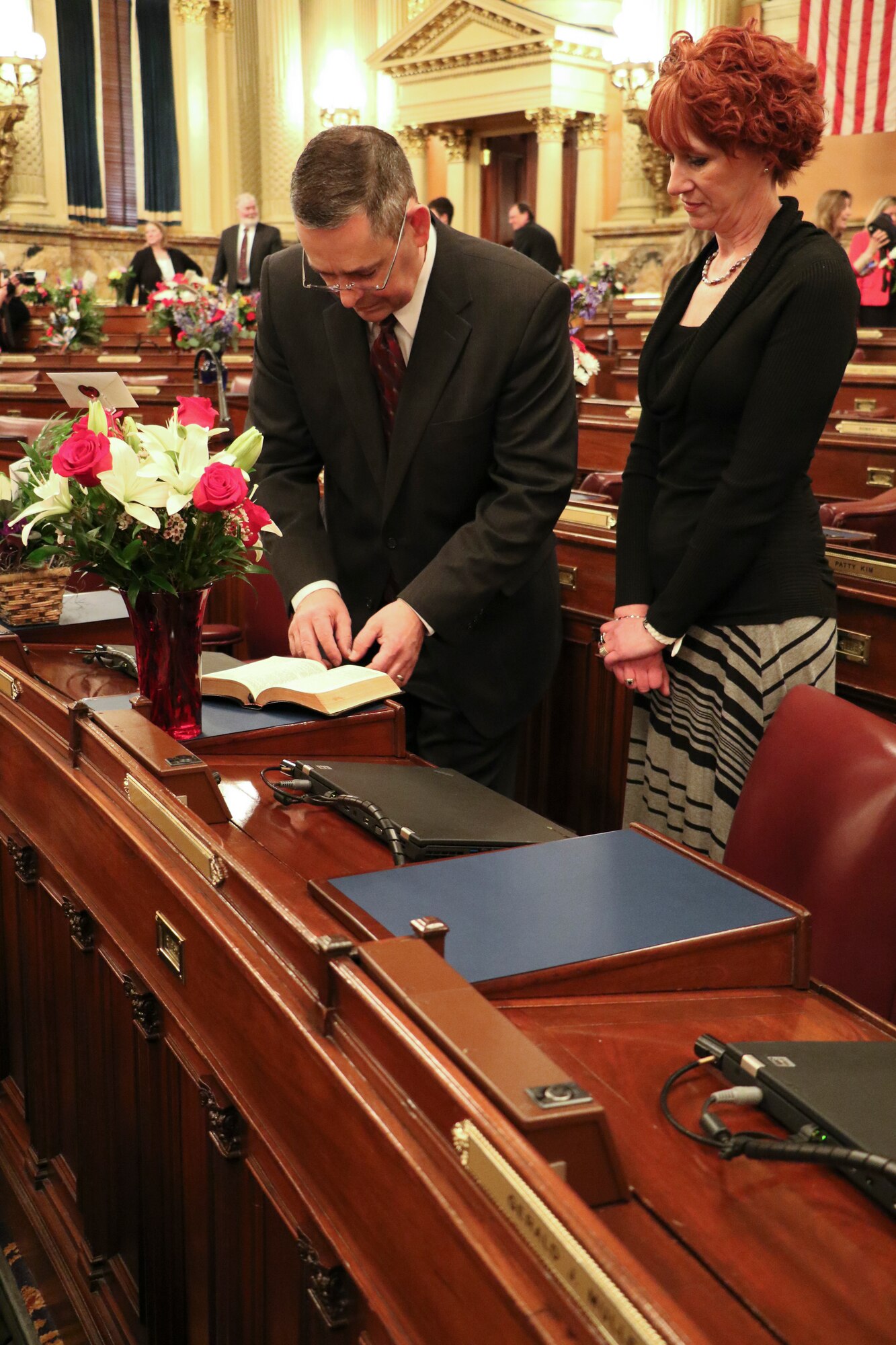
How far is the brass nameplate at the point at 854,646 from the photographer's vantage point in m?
2.22

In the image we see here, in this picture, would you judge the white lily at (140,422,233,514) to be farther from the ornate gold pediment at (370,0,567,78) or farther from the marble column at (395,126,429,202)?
the marble column at (395,126,429,202)

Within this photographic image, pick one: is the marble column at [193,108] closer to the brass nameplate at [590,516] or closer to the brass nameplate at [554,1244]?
the brass nameplate at [590,516]

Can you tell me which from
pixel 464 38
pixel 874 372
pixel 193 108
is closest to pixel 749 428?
pixel 874 372

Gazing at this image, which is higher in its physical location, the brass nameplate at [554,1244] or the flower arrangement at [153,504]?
the flower arrangement at [153,504]

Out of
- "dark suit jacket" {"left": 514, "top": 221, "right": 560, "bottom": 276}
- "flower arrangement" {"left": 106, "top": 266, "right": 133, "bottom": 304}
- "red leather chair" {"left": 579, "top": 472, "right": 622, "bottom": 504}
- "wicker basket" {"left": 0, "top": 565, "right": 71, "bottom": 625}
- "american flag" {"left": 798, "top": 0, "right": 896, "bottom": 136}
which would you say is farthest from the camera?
"flower arrangement" {"left": 106, "top": 266, "right": 133, "bottom": 304}

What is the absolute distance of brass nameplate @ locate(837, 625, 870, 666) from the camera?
2.22 m

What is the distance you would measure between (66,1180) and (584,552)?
1.68 metres

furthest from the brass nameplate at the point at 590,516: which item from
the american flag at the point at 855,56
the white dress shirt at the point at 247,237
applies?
the american flag at the point at 855,56

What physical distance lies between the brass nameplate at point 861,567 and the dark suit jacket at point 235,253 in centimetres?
788

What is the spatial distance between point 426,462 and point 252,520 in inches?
16.2

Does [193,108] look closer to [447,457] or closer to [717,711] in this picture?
[447,457]

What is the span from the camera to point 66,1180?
5.47 feet

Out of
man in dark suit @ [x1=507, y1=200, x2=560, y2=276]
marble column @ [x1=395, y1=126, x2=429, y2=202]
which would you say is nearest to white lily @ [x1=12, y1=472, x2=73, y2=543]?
man in dark suit @ [x1=507, y1=200, x2=560, y2=276]

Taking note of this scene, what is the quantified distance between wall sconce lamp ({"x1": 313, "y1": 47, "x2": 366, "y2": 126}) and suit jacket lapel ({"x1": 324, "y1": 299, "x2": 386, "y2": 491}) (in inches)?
550
